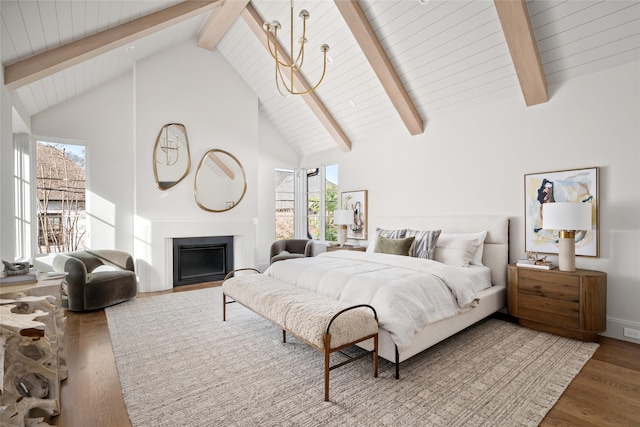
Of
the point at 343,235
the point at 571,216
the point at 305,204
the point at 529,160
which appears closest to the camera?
the point at 571,216

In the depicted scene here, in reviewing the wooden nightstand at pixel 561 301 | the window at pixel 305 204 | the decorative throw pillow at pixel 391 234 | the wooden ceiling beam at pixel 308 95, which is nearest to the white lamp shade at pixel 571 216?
the wooden nightstand at pixel 561 301

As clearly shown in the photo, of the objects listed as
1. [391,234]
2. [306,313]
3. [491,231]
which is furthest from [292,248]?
[306,313]

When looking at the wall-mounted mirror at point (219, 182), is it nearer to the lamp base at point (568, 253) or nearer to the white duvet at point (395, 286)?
the white duvet at point (395, 286)

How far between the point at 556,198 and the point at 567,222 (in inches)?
22.0

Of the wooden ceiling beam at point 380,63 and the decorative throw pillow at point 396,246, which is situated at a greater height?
the wooden ceiling beam at point 380,63

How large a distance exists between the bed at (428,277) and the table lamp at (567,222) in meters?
0.65

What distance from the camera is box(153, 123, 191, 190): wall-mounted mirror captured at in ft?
16.5

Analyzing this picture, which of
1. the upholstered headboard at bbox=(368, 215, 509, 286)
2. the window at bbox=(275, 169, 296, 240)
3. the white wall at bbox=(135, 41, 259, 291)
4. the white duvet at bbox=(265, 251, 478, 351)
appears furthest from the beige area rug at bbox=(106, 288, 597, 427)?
the window at bbox=(275, 169, 296, 240)

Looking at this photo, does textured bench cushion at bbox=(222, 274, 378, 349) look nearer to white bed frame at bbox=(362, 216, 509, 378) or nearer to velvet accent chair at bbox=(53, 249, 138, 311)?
white bed frame at bbox=(362, 216, 509, 378)

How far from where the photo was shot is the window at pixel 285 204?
7.05 meters

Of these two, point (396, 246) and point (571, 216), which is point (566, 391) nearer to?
point (571, 216)

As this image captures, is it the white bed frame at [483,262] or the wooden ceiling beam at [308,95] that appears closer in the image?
the white bed frame at [483,262]

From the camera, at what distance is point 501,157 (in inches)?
151

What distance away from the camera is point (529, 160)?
3607 mm
